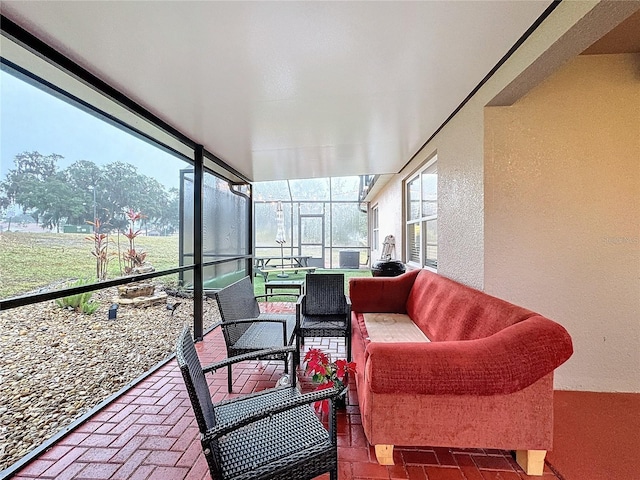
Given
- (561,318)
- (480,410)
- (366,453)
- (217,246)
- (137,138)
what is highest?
(137,138)

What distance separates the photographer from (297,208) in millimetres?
11430

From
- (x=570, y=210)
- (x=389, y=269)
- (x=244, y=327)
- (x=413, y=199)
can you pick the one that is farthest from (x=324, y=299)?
(x=413, y=199)

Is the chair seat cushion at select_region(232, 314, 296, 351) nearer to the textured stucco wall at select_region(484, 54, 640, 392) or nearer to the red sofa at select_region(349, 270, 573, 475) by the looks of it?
the red sofa at select_region(349, 270, 573, 475)

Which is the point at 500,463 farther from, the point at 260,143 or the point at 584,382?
the point at 260,143

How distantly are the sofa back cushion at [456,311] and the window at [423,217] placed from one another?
0.78 m

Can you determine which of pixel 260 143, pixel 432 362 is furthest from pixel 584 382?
pixel 260 143

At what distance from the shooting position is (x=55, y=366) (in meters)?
2.39

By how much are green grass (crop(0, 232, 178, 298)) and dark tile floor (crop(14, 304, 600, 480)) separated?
989 millimetres

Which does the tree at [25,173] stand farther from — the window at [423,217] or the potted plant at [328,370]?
the window at [423,217]

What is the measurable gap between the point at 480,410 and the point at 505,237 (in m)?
1.36

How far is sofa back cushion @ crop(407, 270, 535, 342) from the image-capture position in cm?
179

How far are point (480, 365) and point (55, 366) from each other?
9.92 ft

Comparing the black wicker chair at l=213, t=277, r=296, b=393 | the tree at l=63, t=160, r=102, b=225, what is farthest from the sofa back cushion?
the tree at l=63, t=160, r=102, b=225

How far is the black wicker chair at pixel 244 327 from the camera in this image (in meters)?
2.48
